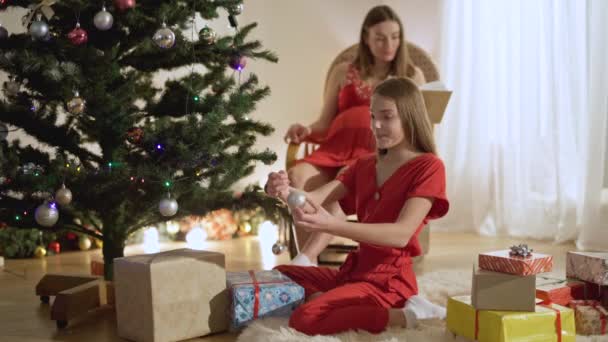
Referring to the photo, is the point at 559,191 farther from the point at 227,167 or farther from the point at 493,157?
the point at 227,167

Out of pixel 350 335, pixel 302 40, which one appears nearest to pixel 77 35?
pixel 350 335

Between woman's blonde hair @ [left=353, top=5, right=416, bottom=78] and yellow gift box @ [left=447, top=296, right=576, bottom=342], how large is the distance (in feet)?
4.42

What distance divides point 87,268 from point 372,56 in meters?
1.54

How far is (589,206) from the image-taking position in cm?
293

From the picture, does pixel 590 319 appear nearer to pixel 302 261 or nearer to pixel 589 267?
pixel 589 267

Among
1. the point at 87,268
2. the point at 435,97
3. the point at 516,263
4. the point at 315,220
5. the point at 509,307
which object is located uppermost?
the point at 435,97

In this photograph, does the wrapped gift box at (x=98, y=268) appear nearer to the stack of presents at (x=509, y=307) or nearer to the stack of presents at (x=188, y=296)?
the stack of presents at (x=188, y=296)

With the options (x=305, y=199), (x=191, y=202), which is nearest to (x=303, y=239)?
(x=191, y=202)

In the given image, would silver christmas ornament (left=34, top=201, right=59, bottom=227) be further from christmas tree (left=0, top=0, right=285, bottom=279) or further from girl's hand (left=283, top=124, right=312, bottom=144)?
girl's hand (left=283, top=124, right=312, bottom=144)

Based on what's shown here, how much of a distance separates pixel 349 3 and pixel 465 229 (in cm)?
158

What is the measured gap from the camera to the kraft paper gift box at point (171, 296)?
5.23ft

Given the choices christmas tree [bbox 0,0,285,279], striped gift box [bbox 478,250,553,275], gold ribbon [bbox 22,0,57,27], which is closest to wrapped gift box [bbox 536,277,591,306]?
striped gift box [bbox 478,250,553,275]

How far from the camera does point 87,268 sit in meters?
2.72

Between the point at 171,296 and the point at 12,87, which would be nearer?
the point at 171,296
